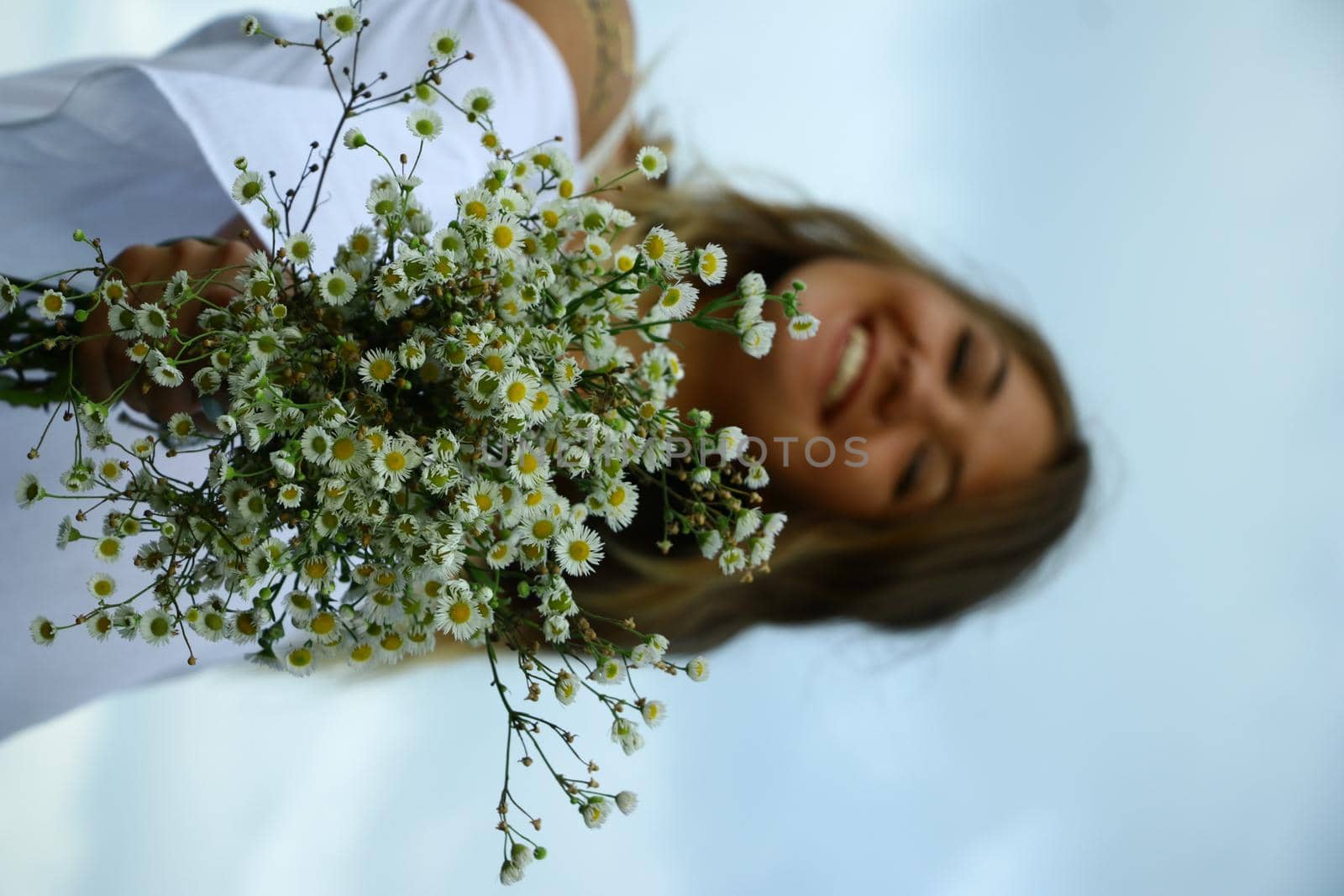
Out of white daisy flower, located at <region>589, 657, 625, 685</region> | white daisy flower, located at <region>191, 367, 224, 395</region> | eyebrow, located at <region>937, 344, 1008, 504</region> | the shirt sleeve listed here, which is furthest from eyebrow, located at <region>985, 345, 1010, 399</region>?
white daisy flower, located at <region>191, 367, 224, 395</region>

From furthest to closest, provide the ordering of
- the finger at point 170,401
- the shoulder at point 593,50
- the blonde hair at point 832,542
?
the shoulder at point 593,50, the blonde hair at point 832,542, the finger at point 170,401

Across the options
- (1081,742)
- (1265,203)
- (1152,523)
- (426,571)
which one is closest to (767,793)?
(1081,742)

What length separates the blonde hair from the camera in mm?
984

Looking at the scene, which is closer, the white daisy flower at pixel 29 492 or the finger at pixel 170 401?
the white daisy flower at pixel 29 492

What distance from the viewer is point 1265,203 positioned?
1.12m

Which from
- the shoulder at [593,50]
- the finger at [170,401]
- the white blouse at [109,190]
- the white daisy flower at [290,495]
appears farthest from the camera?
the shoulder at [593,50]

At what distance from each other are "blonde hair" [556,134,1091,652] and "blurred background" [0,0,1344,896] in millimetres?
32

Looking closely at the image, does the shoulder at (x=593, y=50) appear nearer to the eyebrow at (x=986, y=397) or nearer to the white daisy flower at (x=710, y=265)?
the eyebrow at (x=986, y=397)

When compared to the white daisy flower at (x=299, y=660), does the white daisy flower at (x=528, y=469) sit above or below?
above

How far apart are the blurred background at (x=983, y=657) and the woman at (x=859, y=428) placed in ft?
0.15

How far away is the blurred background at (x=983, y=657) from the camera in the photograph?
2.83 ft

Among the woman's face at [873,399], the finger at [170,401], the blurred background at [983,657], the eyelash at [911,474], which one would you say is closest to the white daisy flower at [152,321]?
the finger at [170,401]

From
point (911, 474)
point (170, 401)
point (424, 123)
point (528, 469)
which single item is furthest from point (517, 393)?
point (911, 474)

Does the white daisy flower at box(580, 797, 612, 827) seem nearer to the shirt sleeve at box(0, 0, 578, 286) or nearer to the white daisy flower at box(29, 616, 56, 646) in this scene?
the white daisy flower at box(29, 616, 56, 646)
